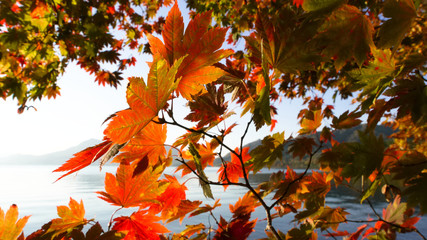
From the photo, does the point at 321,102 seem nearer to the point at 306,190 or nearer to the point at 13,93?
the point at 306,190

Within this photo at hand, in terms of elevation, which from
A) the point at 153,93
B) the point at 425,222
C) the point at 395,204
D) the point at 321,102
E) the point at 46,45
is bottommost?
the point at 425,222

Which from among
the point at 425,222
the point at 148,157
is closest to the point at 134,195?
the point at 148,157

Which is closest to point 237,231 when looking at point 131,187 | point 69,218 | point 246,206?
point 246,206

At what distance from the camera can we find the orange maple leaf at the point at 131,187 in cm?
59

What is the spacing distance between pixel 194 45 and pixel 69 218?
536 millimetres

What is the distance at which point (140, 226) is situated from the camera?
0.64m

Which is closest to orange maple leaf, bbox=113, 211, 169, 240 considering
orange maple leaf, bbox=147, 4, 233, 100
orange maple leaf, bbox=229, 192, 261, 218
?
orange maple leaf, bbox=229, 192, 261, 218

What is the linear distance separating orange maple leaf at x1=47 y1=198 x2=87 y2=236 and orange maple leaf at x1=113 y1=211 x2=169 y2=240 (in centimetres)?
9

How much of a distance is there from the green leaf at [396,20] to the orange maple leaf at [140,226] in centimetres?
69

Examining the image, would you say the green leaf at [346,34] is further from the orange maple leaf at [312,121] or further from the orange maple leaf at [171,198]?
the orange maple leaf at [171,198]

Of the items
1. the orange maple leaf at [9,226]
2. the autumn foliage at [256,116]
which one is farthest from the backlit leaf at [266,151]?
the orange maple leaf at [9,226]

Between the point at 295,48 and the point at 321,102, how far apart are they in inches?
152

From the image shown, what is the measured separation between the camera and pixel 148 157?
0.60 meters

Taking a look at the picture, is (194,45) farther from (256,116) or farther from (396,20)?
(396,20)
